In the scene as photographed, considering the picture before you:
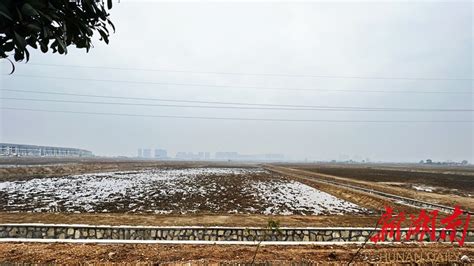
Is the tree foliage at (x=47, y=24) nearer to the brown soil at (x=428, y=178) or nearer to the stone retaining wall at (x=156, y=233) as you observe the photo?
the stone retaining wall at (x=156, y=233)

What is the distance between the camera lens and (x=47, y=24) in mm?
2809

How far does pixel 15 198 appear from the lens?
21109mm

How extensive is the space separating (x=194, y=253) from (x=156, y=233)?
3836 mm

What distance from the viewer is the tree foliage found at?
2336mm

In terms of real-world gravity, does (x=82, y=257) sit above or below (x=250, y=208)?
above

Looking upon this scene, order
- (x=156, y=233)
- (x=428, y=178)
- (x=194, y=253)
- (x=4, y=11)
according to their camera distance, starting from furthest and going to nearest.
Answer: (x=428, y=178)
(x=156, y=233)
(x=194, y=253)
(x=4, y=11)

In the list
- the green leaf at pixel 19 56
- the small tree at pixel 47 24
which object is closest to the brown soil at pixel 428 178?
the small tree at pixel 47 24

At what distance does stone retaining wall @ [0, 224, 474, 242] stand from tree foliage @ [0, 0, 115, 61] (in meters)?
9.53

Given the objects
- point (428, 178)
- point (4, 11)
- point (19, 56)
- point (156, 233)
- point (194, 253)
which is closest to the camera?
point (4, 11)

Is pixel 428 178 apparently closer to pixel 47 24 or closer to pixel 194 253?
pixel 194 253

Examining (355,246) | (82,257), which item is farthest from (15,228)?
(355,246)

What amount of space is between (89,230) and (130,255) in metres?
4.43

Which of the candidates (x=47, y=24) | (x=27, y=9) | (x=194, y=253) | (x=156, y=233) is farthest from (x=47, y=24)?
(x=156, y=233)

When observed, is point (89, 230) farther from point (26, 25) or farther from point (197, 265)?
point (26, 25)
